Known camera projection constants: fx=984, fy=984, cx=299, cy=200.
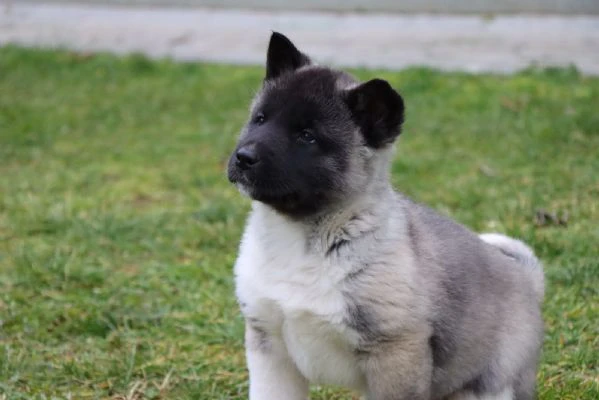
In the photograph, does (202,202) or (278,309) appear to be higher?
(278,309)

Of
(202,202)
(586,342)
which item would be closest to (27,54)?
(202,202)

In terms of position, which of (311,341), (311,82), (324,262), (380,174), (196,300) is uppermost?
(311,82)

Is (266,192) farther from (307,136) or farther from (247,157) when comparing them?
(307,136)

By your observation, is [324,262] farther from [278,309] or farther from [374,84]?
[374,84]

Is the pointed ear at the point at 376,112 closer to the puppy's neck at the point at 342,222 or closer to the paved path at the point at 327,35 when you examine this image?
the puppy's neck at the point at 342,222

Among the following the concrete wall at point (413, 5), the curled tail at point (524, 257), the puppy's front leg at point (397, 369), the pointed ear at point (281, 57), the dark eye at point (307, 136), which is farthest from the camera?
the concrete wall at point (413, 5)

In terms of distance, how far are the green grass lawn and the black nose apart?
131 centimetres

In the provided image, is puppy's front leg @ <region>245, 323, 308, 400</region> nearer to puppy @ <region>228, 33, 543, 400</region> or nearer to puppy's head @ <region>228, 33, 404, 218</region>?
puppy @ <region>228, 33, 543, 400</region>

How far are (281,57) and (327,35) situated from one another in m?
8.08

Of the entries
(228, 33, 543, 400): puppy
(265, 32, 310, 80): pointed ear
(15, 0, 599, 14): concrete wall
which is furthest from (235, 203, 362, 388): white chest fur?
(15, 0, 599, 14): concrete wall

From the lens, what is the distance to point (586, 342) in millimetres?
4641

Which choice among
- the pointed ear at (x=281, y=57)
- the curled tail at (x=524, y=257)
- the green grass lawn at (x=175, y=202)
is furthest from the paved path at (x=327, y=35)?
the pointed ear at (x=281, y=57)

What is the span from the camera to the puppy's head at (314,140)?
3.39 m

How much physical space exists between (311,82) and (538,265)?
1.39 metres
